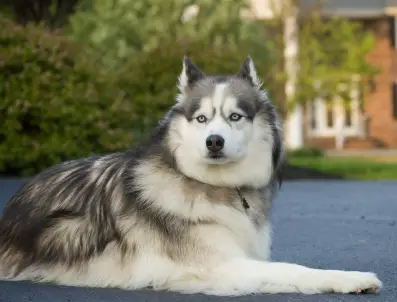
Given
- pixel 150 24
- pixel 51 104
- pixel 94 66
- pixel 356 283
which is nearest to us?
pixel 356 283

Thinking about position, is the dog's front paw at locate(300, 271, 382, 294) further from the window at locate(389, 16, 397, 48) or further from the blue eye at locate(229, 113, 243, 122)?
the window at locate(389, 16, 397, 48)

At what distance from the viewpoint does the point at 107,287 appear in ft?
16.2

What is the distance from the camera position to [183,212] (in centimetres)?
482

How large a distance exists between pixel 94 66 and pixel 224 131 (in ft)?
31.9

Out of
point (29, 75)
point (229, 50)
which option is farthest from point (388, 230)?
point (229, 50)

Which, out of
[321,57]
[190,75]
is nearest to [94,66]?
[190,75]

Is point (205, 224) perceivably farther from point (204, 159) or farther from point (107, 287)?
point (107, 287)

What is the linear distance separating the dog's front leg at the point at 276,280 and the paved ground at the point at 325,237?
0.07 metres

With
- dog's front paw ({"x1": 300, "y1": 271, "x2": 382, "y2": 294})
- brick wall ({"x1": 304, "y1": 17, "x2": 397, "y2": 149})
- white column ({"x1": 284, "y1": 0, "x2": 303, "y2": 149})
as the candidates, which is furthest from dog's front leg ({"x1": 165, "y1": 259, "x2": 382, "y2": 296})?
brick wall ({"x1": 304, "y1": 17, "x2": 397, "y2": 149})

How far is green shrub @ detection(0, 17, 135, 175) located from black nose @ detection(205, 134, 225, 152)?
872 centimetres

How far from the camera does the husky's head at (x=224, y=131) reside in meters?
4.80

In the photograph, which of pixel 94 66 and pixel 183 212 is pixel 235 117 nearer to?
pixel 183 212

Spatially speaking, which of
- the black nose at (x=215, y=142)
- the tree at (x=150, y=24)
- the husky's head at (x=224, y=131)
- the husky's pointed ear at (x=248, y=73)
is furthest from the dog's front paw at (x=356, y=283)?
the tree at (x=150, y=24)

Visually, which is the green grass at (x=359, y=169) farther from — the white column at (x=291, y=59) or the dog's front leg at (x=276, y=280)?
the dog's front leg at (x=276, y=280)
